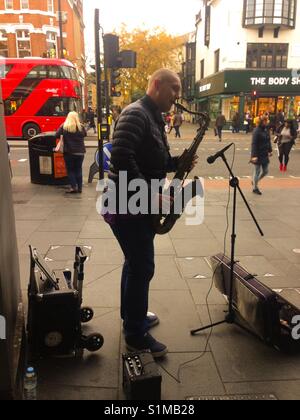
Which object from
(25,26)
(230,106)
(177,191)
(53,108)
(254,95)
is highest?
(25,26)

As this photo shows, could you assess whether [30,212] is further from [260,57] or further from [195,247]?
[260,57]

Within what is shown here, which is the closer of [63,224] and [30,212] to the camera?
[63,224]

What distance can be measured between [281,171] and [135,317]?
11286mm

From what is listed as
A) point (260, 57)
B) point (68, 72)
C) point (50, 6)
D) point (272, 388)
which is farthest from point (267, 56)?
point (272, 388)

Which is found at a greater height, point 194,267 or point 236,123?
point 236,123

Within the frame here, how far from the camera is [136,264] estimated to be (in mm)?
2961

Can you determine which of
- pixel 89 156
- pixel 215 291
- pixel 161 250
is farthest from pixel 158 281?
pixel 89 156

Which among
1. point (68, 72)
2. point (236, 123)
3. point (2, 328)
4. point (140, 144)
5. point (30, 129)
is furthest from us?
point (236, 123)

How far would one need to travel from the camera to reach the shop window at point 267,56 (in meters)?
35.0

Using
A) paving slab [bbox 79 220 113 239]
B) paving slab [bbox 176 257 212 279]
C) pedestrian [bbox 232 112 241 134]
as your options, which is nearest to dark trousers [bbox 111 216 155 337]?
paving slab [bbox 176 257 212 279]

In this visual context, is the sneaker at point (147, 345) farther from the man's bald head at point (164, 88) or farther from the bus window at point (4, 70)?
the bus window at point (4, 70)

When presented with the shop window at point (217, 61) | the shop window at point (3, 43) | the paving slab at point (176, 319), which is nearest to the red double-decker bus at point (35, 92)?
the paving slab at point (176, 319)

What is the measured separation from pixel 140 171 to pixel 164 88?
0.63 meters

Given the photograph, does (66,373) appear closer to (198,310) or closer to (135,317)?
(135,317)
